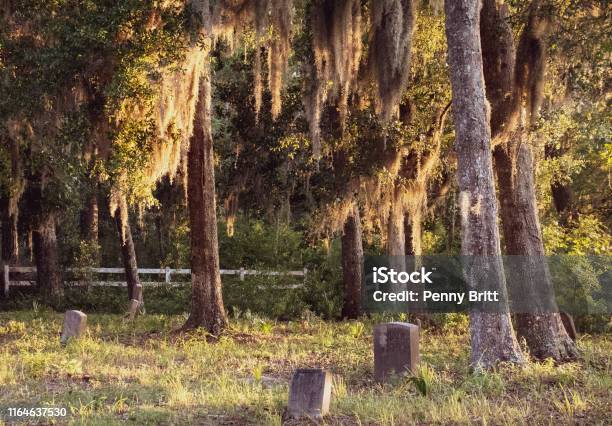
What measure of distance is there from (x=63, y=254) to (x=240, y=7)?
16046mm

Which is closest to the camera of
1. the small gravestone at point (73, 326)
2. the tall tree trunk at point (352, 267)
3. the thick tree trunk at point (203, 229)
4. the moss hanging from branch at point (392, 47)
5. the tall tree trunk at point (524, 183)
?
the tall tree trunk at point (524, 183)

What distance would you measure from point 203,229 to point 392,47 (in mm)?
5344

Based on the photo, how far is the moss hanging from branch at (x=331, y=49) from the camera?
1614 cm

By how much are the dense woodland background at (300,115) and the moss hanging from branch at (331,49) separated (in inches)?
1.6

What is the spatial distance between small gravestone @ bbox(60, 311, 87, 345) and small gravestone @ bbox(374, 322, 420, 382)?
22.0ft

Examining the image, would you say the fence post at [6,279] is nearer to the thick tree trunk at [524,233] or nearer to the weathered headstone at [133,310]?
the weathered headstone at [133,310]

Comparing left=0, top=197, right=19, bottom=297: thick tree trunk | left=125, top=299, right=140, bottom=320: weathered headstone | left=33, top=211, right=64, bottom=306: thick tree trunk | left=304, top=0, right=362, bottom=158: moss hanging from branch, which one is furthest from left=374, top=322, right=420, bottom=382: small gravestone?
left=33, top=211, right=64, bottom=306: thick tree trunk

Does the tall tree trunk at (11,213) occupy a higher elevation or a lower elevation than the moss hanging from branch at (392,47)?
lower

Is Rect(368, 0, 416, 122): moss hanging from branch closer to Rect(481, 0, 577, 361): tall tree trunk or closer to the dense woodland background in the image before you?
the dense woodland background

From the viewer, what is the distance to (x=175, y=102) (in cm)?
1451

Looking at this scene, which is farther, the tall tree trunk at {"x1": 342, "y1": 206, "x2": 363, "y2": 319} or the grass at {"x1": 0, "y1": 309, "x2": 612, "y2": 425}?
the tall tree trunk at {"x1": 342, "y1": 206, "x2": 363, "y2": 319}

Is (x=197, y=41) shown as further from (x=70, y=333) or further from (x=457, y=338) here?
(x=457, y=338)

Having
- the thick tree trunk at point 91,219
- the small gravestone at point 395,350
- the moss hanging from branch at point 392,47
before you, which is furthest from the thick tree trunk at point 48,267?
the small gravestone at point 395,350

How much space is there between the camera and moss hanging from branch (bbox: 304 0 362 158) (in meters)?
16.1
